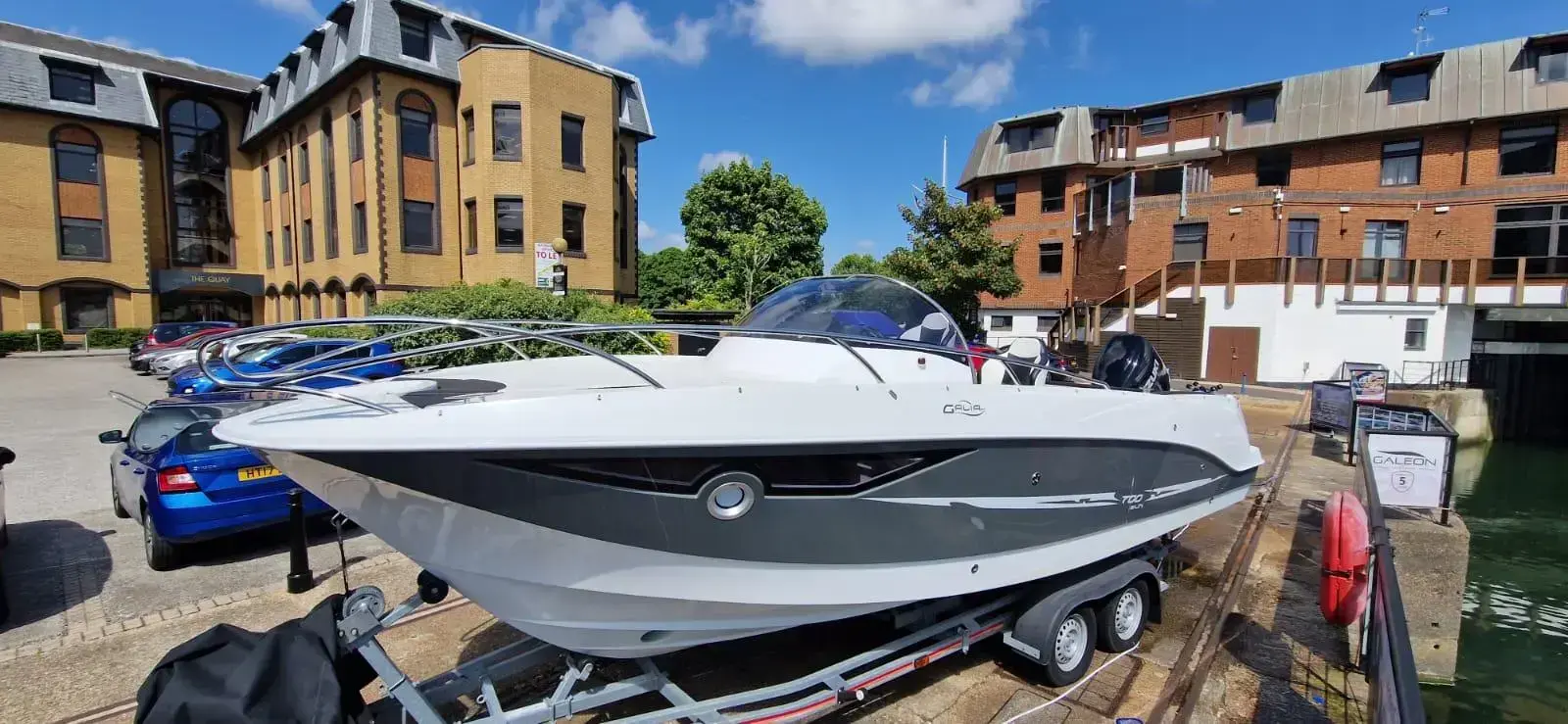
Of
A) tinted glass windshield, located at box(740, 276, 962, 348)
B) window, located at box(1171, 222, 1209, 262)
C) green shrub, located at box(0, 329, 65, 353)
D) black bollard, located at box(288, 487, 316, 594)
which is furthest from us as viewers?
window, located at box(1171, 222, 1209, 262)

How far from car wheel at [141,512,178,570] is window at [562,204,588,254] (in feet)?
47.8

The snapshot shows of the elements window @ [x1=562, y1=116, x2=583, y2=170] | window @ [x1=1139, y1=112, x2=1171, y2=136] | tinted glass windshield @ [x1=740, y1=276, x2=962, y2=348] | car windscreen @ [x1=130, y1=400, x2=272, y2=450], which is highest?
window @ [x1=1139, y1=112, x2=1171, y2=136]

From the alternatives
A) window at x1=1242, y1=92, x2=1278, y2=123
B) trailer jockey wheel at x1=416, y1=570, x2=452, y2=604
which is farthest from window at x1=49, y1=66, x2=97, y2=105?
window at x1=1242, y1=92, x2=1278, y2=123

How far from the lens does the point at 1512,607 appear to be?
330 inches

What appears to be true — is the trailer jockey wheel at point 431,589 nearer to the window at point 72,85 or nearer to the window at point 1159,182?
the window at point 1159,182

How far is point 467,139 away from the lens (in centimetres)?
1867

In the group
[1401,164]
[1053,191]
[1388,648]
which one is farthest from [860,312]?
[1401,164]

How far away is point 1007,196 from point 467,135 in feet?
65.8

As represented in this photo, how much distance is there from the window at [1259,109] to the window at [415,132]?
87.3 ft

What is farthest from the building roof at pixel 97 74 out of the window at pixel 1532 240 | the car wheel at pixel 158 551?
the window at pixel 1532 240

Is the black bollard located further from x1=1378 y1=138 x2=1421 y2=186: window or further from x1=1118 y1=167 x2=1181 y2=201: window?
x1=1378 y1=138 x2=1421 y2=186: window

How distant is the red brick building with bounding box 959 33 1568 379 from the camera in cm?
Result: 2025

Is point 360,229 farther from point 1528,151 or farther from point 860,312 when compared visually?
point 1528,151

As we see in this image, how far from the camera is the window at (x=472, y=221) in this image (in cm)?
1822
